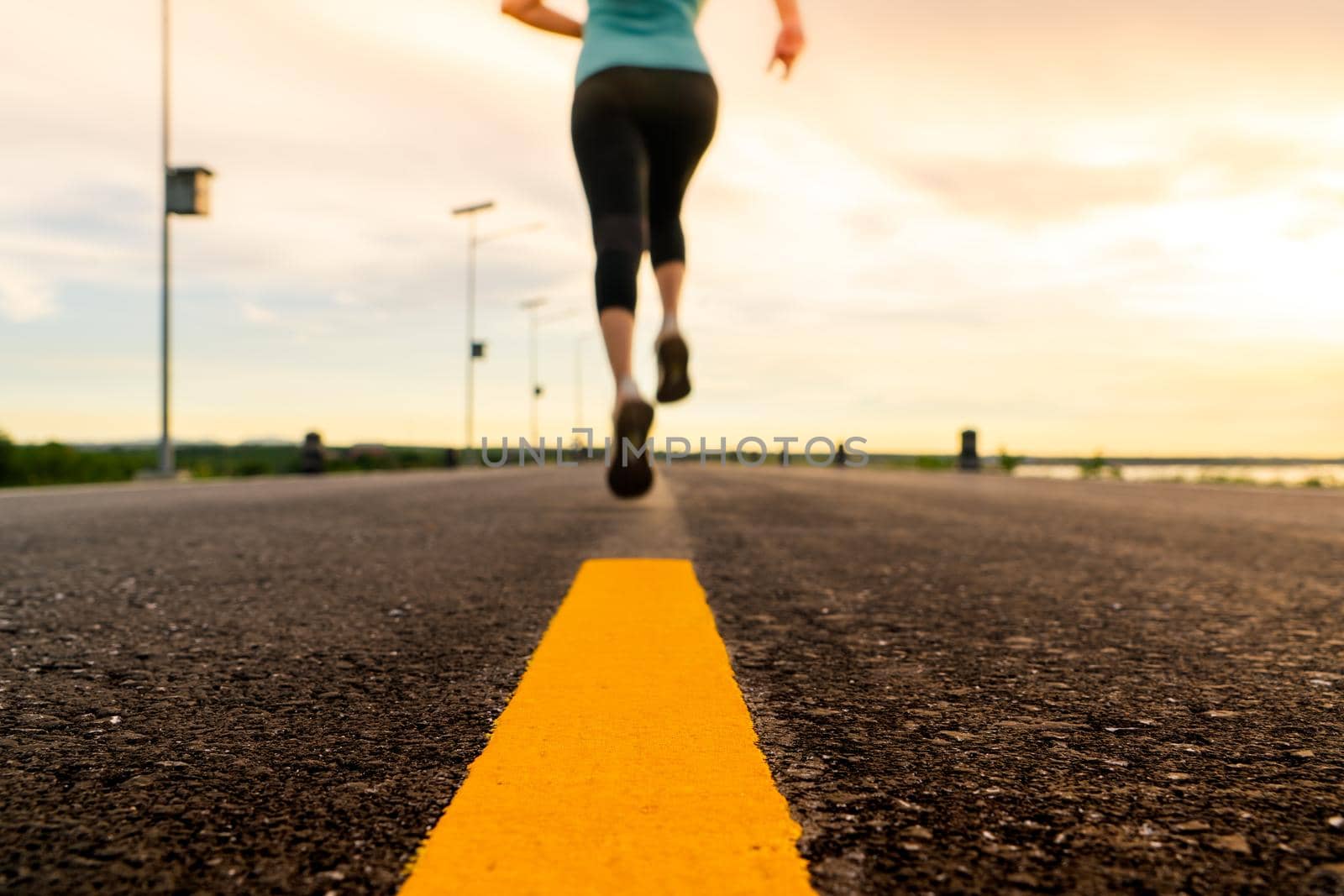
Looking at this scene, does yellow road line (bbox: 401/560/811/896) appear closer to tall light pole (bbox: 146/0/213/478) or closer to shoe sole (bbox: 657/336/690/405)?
shoe sole (bbox: 657/336/690/405)

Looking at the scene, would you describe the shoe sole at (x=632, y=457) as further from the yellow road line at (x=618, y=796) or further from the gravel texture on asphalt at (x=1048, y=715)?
the yellow road line at (x=618, y=796)

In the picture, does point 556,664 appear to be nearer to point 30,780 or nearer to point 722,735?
point 722,735

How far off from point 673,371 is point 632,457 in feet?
1.04

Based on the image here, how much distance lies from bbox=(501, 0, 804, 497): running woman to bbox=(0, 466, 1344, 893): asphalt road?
607 mm

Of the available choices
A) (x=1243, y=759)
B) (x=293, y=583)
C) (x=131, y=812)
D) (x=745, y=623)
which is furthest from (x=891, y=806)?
(x=293, y=583)

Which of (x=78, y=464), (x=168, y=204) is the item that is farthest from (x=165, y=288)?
(x=78, y=464)

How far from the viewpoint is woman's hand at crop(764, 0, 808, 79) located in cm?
296

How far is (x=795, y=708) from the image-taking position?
4.48 feet

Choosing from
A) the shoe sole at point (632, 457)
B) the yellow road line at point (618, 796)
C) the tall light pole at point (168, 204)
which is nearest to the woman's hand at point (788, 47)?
the shoe sole at point (632, 457)

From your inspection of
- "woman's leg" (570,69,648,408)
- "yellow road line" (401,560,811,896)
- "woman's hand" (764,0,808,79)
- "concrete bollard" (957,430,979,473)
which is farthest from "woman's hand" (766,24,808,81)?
"concrete bollard" (957,430,979,473)

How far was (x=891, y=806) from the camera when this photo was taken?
0.98 metres

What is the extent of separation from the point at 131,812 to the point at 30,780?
0.61ft

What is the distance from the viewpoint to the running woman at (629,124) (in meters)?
2.88

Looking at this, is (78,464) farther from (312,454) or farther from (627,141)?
(627,141)
